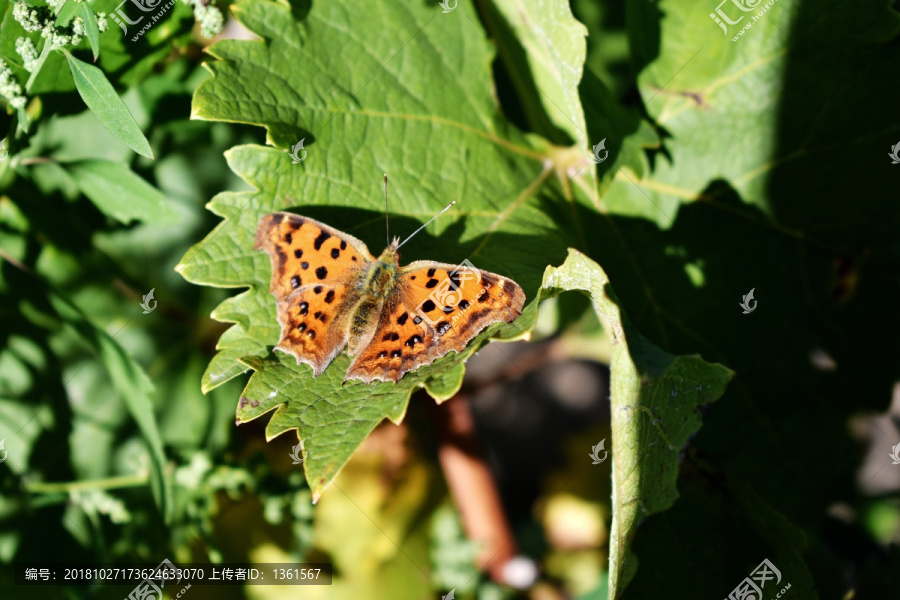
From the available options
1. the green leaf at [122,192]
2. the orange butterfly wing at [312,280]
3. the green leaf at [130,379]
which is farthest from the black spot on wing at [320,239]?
the green leaf at [130,379]

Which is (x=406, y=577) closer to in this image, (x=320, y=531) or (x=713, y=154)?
(x=320, y=531)

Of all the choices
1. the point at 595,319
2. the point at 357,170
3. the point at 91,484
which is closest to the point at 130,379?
the point at 91,484

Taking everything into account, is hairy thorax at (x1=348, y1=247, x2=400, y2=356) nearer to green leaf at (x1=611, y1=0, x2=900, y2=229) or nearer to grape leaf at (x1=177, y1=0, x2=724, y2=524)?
grape leaf at (x1=177, y1=0, x2=724, y2=524)

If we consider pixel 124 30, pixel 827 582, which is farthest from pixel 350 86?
pixel 827 582

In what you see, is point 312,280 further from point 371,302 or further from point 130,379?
point 130,379

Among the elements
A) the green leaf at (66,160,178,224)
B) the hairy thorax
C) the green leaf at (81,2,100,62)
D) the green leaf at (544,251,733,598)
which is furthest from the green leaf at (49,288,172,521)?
the green leaf at (544,251,733,598)

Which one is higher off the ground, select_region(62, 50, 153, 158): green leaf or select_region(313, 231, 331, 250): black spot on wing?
select_region(62, 50, 153, 158): green leaf

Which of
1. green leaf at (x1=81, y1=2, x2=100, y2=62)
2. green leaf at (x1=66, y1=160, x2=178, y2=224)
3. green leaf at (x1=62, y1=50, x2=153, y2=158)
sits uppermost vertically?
green leaf at (x1=81, y1=2, x2=100, y2=62)
